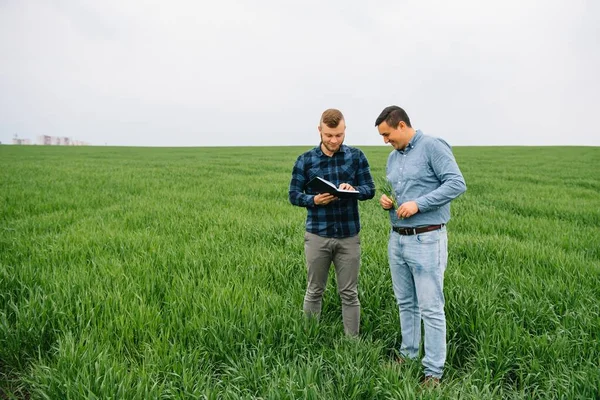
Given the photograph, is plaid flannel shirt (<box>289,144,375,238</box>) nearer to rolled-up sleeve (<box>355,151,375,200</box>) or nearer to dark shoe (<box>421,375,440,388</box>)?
rolled-up sleeve (<box>355,151,375,200</box>)

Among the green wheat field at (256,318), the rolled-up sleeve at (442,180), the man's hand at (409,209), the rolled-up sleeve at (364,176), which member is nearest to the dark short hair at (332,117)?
the rolled-up sleeve at (364,176)

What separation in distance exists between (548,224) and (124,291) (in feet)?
23.6

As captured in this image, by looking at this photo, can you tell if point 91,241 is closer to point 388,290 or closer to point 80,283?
point 80,283

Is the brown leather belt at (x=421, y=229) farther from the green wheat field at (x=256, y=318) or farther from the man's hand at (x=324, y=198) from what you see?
the green wheat field at (x=256, y=318)

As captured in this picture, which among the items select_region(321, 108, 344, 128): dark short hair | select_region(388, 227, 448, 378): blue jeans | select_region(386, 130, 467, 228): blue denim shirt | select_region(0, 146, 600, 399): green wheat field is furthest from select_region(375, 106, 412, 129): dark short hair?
select_region(0, 146, 600, 399): green wheat field

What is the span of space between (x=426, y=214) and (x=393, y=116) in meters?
0.74

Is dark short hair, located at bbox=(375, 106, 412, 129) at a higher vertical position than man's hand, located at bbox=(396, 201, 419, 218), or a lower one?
higher

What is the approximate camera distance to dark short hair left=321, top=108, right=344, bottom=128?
9.05 ft

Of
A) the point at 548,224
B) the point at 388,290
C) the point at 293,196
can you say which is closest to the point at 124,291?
the point at 293,196

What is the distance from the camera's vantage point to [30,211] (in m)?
7.73

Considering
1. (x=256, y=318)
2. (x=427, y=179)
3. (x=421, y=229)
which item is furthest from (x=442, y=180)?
(x=256, y=318)

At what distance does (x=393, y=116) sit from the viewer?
8.40 feet

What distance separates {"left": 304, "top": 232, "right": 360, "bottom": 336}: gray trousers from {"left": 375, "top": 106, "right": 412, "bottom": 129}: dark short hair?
1.00 meters

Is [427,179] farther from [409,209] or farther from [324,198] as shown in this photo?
[324,198]
